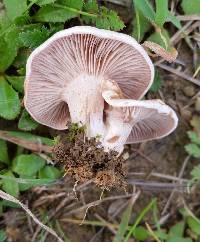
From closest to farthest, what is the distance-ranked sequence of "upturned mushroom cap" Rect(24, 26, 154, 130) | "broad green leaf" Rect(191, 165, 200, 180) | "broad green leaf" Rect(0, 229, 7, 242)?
"upturned mushroom cap" Rect(24, 26, 154, 130) → "broad green leaf" Rect(0, 229, 7, 242) → "broad green leaf" Rect(191, 165, 200, 180)

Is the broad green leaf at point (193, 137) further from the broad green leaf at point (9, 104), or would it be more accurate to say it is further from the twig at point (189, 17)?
the broad green leaf at point (9, 104)

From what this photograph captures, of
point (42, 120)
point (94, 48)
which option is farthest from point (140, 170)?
point (94, 48)

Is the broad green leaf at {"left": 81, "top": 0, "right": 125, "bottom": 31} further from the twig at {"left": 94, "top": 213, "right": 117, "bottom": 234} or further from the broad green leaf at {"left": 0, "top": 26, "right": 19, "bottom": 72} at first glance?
the twig at {"left": 94, "top": 213, "right": 117, "bottom": 234}

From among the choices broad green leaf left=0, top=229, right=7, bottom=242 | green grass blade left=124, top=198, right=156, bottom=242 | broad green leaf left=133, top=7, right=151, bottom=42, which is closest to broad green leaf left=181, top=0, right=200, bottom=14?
broad green leaf left=133, top=7, right=151, bottom=42

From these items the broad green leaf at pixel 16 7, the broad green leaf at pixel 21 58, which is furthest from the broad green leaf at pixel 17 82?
the broad green leaf at pixel 16 7

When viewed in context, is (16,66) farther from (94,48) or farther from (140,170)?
(140,170)

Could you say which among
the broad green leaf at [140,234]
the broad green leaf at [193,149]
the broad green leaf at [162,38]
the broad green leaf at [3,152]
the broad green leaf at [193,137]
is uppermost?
the broad green leaf at [162,38]
